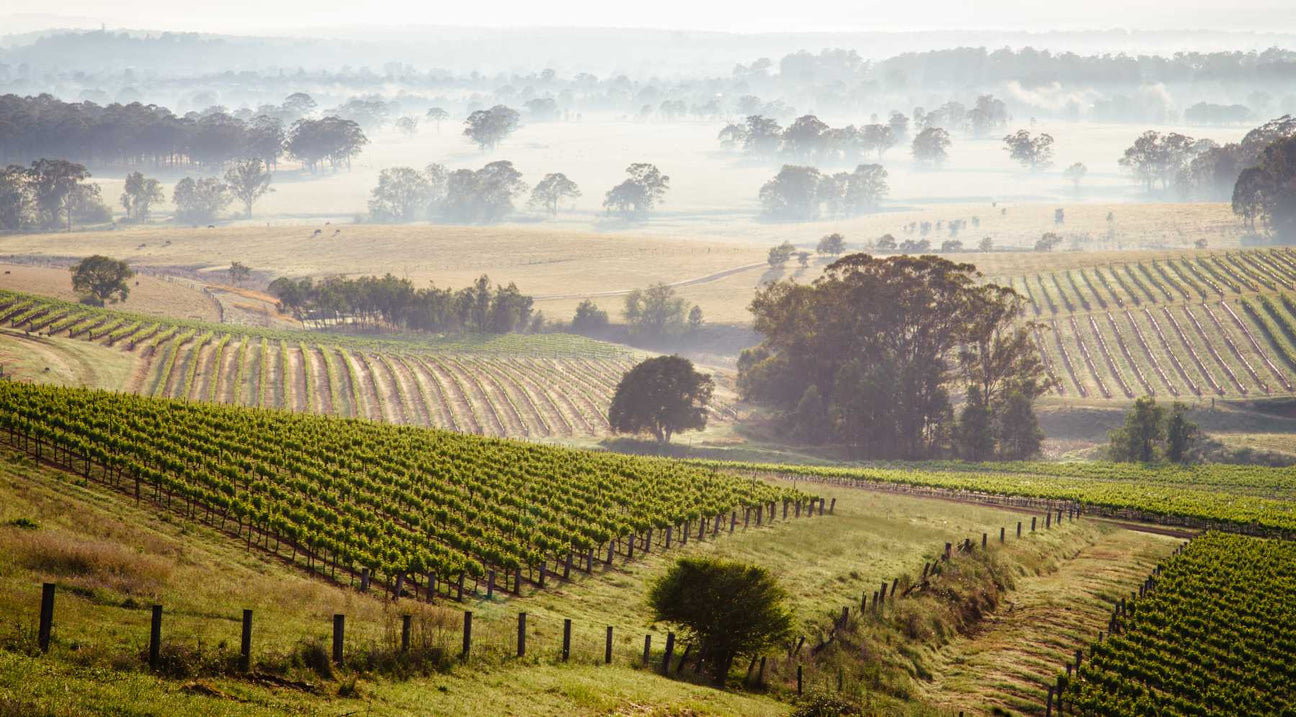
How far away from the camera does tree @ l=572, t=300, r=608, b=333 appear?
139 m

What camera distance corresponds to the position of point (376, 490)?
40938mm

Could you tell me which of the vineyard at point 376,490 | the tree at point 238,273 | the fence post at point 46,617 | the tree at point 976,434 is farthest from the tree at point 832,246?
the fence post at point 46,617

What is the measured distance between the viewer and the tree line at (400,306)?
126375mm

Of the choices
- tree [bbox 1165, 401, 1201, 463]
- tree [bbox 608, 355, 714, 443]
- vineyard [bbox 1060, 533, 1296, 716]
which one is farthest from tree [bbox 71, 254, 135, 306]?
vineyard [bbox 1060, 533, 1296, 716]

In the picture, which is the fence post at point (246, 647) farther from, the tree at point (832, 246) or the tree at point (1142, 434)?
the tree at point (832, 246)

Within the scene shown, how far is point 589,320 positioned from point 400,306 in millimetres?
26127

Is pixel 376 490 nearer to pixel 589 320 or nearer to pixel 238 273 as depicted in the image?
pixel 589 320

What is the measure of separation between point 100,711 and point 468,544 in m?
19.1

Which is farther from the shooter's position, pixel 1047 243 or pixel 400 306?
pixel 1047 243

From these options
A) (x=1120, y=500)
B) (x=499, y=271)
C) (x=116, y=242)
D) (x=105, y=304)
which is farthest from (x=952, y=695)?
(x=116, y=242)

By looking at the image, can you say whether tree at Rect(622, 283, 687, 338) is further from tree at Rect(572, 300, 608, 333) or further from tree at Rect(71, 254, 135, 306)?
tree at Rect(71, 254, 135, 306)

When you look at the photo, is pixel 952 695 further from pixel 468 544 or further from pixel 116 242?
pixel 116 242

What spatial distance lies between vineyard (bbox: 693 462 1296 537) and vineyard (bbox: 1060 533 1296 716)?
42.5 feet

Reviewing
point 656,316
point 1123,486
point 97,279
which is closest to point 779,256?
point 656,316
